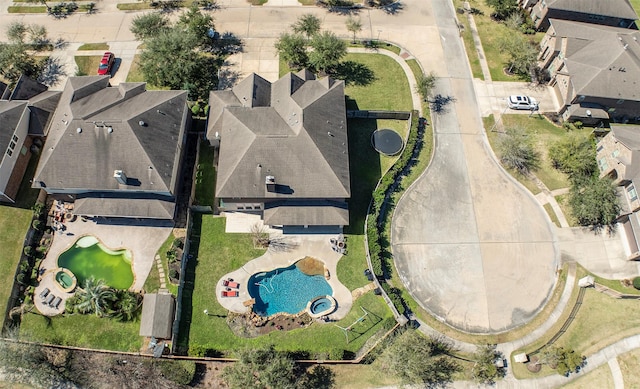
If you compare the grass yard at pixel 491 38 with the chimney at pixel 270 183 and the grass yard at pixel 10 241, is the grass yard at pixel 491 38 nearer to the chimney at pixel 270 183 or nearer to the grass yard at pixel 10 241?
the chimney at pixel 270 183

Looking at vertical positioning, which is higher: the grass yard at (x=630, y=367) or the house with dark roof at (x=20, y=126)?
the house with dark roof at (x=20, y=126)

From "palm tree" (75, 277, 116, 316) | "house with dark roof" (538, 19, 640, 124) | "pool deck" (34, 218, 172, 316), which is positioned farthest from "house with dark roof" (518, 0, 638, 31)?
"palm tree" (75, 277, 116, 316)

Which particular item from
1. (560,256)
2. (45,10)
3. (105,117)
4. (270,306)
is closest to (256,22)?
(105,117)

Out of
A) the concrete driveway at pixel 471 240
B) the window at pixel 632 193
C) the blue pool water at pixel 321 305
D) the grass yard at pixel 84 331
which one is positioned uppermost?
the window at pixel 632 193

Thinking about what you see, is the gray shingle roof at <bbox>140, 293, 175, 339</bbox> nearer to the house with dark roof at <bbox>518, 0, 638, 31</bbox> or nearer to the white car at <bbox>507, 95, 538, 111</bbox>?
the white car at <bbox>507, 95, 538, 111</bbox>

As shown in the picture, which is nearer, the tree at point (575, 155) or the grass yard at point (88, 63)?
the tree at point (575, 155)

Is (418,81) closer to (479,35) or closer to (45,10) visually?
(479,35)

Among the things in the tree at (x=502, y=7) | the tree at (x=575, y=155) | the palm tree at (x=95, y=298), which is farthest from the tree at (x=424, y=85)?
the palm tree at (x=95, y=298)
